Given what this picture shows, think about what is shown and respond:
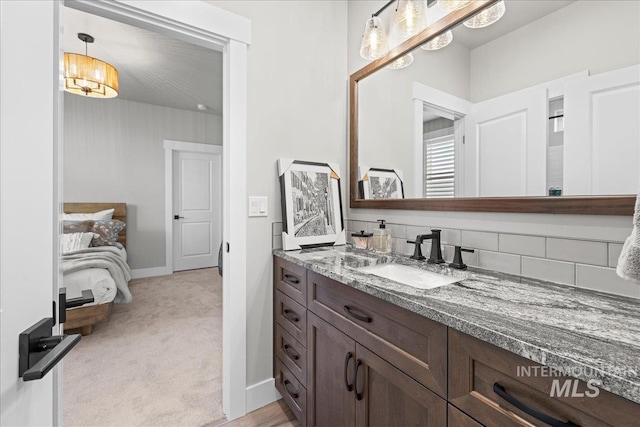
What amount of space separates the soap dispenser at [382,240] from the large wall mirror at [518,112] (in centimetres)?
16

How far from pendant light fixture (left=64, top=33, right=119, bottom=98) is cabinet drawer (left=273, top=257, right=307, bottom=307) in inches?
94.2

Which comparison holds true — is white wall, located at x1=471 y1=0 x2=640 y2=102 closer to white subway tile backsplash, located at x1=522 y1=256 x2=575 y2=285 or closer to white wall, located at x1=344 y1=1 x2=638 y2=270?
white wall, located at x1=344 y1=1 x2=638 y2=270

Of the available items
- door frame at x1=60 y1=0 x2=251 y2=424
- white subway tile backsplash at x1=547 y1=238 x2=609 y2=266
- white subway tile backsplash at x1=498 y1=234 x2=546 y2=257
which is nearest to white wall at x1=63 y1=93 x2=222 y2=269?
door frame at x1=60 y1=0 x2=251 y2=424

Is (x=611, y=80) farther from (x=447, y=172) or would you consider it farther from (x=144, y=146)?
(x=144, y=146)

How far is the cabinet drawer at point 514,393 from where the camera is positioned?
0.51 m

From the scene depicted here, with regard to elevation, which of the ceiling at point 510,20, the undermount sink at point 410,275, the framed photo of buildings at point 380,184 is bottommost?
the undermount sink at point 410,275

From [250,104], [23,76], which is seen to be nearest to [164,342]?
[250,104]

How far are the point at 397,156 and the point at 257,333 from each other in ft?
4.48

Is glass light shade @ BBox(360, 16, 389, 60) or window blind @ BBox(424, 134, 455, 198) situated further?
glass light shade @ BBox(360, 16, 389, 60)

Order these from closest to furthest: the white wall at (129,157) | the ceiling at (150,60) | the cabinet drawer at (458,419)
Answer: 1. the cabinet drawer at (458,419)
2. the ceiling at (150,60)
3. the white wall at (129,157)

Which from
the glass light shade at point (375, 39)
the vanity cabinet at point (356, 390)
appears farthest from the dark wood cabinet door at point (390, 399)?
the glass light shade at point (375, 39)

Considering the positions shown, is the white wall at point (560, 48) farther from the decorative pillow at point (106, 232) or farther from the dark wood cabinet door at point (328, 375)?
the decorative pillow at point (106, 232)

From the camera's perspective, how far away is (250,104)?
170cm

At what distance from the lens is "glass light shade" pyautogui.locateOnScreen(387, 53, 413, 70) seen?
5.35ft
